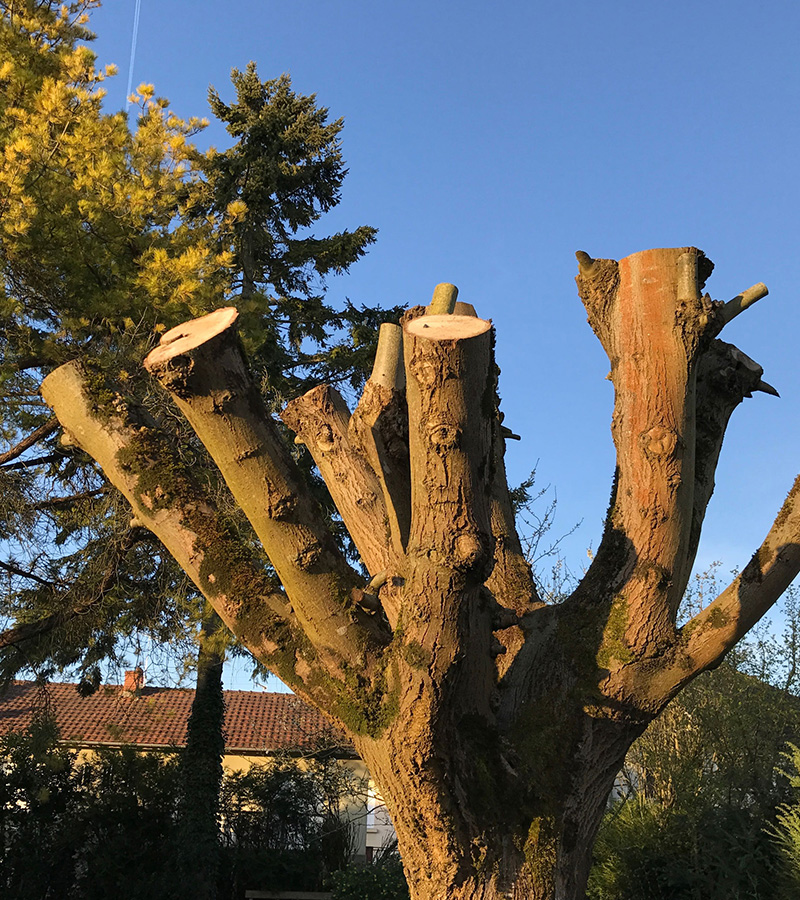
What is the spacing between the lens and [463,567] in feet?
10.2

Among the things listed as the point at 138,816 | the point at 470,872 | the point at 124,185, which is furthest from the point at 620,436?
the point at 138,816

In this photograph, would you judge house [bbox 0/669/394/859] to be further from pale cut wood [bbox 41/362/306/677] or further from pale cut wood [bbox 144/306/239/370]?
pale cut wood [bbox 144/306/239/370]

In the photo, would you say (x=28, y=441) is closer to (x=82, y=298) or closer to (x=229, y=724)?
(x=82, y=298)

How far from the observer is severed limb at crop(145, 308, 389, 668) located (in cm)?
344

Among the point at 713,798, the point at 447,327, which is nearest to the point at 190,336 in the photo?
the point at 447,327

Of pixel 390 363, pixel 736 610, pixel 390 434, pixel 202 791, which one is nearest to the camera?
pixel 736 610

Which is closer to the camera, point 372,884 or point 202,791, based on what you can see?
point 372,884

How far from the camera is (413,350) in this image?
123 inches

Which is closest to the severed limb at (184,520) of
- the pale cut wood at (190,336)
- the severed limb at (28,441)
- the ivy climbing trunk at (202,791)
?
the pale cut wood at (190,336)

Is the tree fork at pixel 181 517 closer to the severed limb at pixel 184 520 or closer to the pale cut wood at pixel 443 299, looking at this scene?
the severed limb at pixel 184 520

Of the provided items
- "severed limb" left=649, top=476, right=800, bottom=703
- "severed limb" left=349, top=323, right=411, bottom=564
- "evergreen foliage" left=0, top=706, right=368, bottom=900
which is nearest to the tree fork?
"severed limb" left=349, top=323, right=411, bottom=564

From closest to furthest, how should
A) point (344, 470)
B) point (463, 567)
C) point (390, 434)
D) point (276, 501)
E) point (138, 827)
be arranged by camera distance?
1. point (463, 567)
2. point (276, 501)
3. point (390, 434)
4. point (344, 470)
5. point (138, 827)

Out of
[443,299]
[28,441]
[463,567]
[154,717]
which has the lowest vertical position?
[463,567]

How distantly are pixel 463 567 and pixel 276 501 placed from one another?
0.94 m
